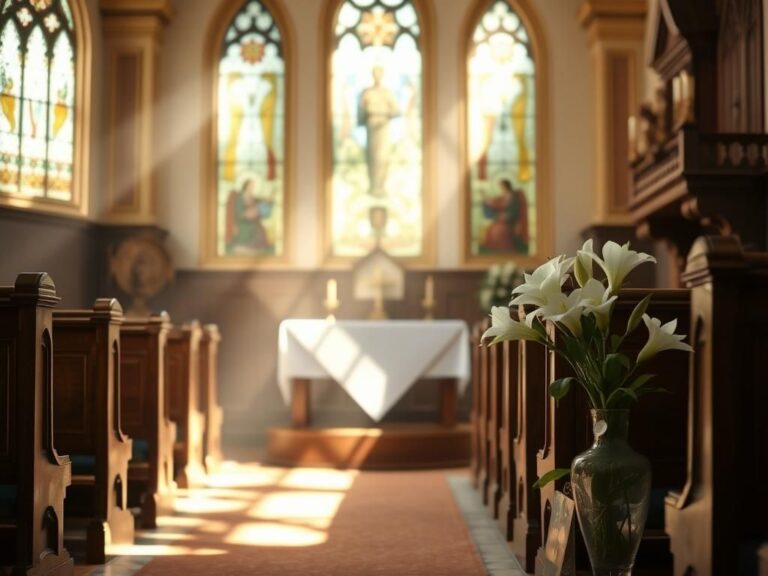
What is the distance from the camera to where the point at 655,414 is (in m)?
3.79

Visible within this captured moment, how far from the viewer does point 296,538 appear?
209 inches

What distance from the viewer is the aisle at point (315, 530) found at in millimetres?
4637

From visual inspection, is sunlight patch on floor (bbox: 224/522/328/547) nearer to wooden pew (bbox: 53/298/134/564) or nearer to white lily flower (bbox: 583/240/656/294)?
wooden pew (bbox: 53/298/134/564)

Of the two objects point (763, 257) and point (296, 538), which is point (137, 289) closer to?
point (296, 538)

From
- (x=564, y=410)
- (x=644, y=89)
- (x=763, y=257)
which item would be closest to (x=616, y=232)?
(x=644, y=89)

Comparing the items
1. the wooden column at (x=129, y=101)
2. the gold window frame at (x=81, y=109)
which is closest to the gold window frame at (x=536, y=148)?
the wooden column at (x=129, y=101)

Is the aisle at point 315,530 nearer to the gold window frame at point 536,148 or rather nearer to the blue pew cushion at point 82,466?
the blue pew cushion at point 82,466

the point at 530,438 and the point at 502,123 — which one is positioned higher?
the point at 502,123

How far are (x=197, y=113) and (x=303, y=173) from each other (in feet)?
4.17

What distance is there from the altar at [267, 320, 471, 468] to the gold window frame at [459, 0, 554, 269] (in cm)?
244

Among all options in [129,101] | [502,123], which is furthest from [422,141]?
[129,101]

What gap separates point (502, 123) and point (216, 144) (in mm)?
2986

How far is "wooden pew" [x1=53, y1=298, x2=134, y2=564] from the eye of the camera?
4789 millimetres

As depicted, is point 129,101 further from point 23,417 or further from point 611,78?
point 23,417
